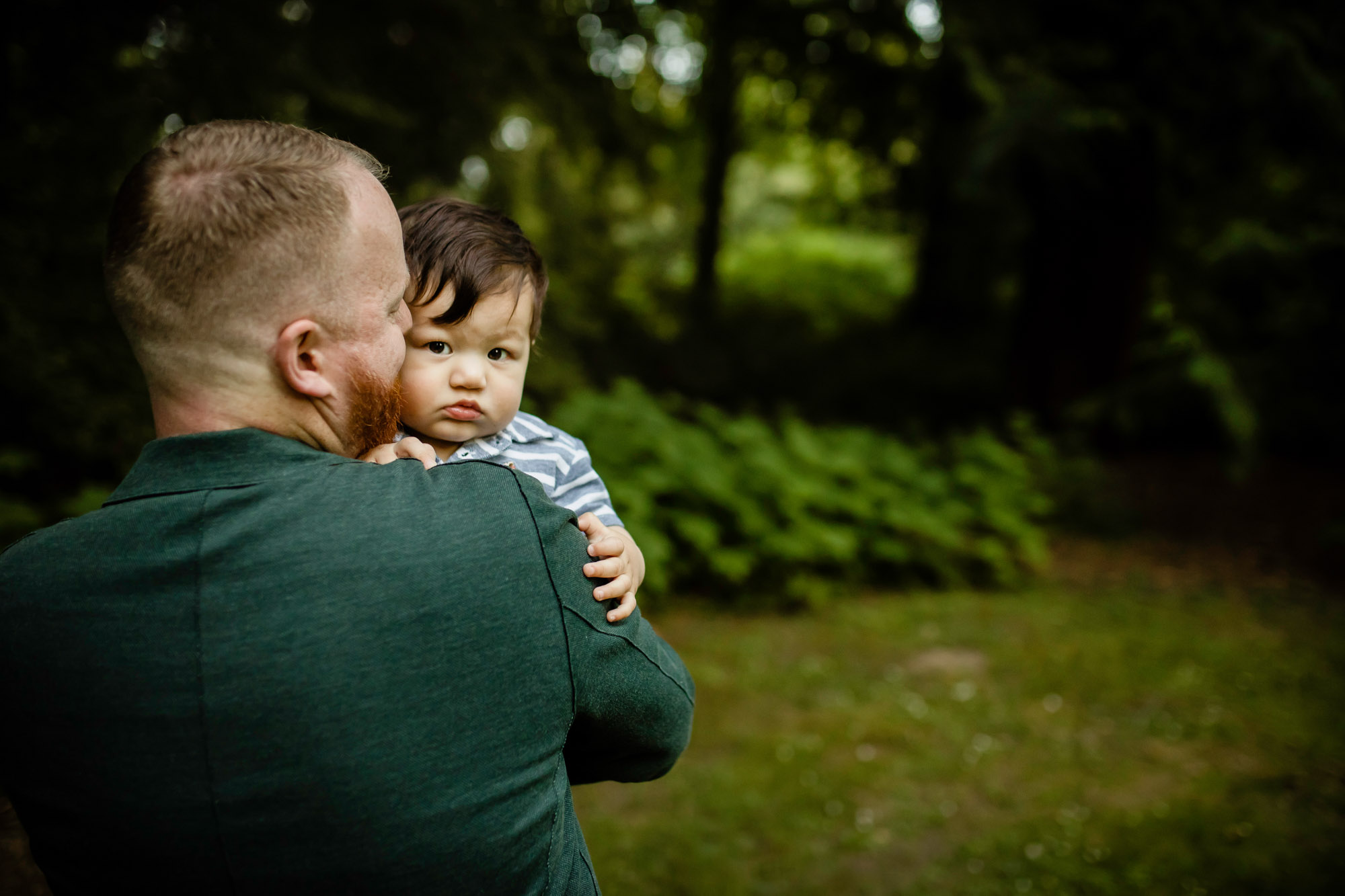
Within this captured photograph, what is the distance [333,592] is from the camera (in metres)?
1.07

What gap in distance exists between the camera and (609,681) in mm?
1308

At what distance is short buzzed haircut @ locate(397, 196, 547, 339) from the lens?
1646 mm

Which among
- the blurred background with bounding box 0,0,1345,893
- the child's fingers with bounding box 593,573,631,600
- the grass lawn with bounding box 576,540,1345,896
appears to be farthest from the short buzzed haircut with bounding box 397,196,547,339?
the grass lawn with bounding box 576,540,1345,896

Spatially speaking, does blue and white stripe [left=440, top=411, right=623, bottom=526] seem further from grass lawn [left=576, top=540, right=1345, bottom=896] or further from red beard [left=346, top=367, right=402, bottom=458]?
grass lawn [left=576, top=540, right=1345, bottom=896]

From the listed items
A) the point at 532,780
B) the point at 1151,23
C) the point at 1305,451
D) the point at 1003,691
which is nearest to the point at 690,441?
the point at 1003,691

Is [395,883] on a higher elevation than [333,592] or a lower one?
lower

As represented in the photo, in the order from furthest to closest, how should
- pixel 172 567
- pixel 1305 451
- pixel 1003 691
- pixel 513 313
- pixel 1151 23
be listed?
1. pixel 1305 451
2. pixel 1151 23
3. pixel 1003 691
4. pixel 513 313
5. pixel 172 567

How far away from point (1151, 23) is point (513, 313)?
639 cm

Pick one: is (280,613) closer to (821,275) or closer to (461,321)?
(461,321)

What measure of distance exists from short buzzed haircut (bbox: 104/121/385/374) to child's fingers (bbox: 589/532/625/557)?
57cm

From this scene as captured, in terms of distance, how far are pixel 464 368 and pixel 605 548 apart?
1.77 ft

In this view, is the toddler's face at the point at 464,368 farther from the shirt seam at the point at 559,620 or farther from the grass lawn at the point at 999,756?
the grass lawn at the point at 999,756

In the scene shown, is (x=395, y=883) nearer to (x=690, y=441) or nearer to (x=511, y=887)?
(x=511, y=887)

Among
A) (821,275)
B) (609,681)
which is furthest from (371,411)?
(821,275)
